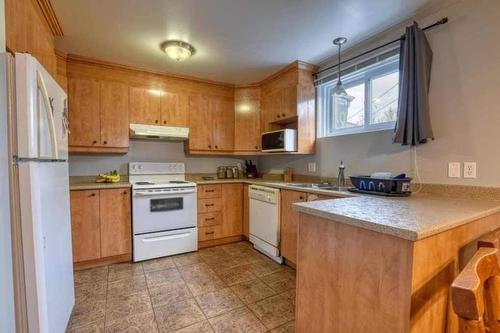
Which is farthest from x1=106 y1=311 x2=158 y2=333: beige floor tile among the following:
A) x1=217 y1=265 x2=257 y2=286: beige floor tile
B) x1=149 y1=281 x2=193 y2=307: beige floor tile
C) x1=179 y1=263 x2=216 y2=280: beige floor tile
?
x1=217 y1=265 x2=257 y2=286: beige floor tile

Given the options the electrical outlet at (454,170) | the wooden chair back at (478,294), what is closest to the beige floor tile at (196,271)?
the wooden chair back at (478,294)

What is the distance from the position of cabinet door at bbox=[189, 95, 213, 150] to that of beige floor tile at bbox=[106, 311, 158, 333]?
7.03 ft

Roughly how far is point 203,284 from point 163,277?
45 centimetres

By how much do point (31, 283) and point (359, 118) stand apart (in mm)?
2920

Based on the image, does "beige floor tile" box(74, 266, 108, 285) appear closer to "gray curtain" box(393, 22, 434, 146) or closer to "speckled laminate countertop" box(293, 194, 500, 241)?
"speckled laminate countertop" box(293, 194, 500, 241)

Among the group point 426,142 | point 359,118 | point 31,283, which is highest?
point 359,118

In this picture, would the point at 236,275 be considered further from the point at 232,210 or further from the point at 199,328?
the point at 232,210

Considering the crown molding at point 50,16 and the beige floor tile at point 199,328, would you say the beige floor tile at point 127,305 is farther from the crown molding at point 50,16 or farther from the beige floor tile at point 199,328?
the crown molding at point 50,16

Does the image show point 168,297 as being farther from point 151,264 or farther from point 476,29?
point 476,29

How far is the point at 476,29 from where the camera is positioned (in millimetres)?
1680

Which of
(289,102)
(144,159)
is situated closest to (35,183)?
(144,159)

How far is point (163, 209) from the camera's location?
2883 mm

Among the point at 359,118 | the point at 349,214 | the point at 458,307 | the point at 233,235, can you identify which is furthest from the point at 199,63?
the point at 458,307

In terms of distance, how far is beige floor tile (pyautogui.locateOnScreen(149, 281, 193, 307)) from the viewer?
200 cm
